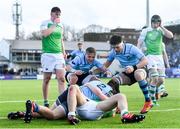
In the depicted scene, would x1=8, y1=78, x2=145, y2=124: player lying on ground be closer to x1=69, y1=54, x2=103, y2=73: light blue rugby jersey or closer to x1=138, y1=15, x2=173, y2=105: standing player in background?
x1=69, y1=54, x2=103, y2=73: light blue rugby jersey

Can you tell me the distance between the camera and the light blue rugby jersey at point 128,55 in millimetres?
9297

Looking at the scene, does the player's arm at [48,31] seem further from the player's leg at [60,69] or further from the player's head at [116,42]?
the player's head at [116,42]

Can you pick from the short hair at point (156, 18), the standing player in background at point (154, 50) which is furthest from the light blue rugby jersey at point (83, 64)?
the standing player in background at point (154, 50)

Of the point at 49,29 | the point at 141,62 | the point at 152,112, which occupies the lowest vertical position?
the point at 152,112

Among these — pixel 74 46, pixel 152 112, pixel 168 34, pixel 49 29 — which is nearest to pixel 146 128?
pixel 152 112

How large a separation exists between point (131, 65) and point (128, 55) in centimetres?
26

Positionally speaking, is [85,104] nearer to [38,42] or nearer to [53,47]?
[53,47]

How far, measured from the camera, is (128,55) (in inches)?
368

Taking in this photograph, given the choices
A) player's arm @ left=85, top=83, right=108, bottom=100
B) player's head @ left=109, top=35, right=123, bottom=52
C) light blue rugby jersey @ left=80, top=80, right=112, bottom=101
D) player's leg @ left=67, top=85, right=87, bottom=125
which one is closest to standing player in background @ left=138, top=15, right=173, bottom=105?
player's head @ left=109, top=35, right=123, bottom=52

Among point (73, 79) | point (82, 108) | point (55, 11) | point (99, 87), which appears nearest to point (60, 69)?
point (73, 79)

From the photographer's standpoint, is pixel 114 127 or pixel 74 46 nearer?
pixel 114 127

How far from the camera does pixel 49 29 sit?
10.7 metres

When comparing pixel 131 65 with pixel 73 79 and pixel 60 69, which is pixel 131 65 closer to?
pixel 73 79

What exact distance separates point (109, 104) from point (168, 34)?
4.67 m
